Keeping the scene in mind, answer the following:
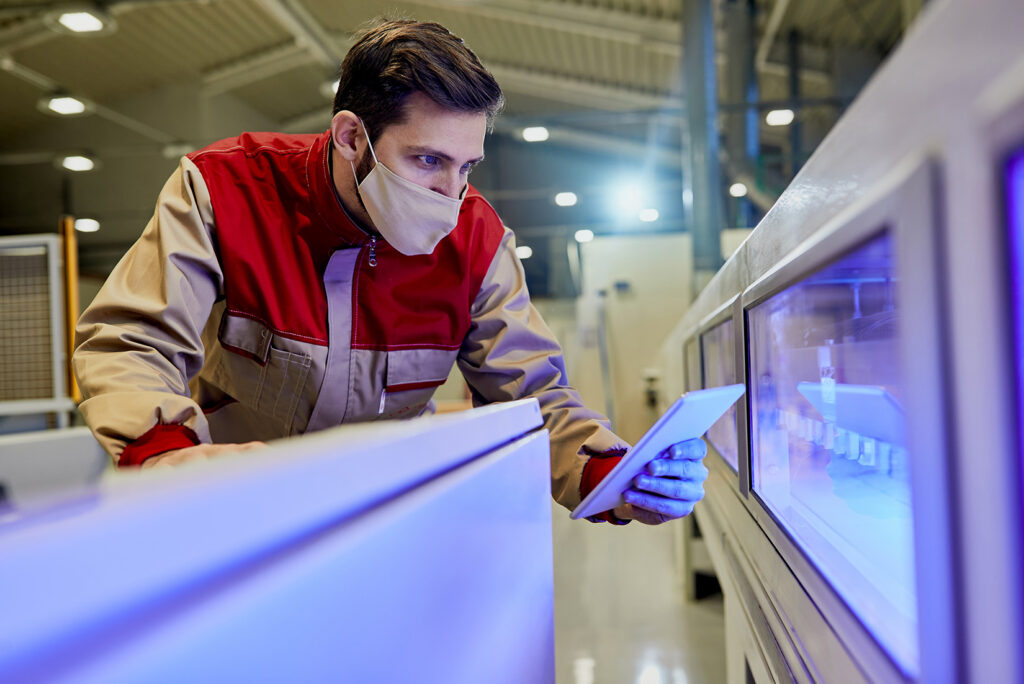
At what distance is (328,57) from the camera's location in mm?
7535

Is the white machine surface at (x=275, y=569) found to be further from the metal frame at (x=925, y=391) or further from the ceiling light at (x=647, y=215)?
the ceiling light at (x=647, y=215)

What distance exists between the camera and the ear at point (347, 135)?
129 cm

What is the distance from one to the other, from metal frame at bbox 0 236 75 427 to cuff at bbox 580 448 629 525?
10.1ft

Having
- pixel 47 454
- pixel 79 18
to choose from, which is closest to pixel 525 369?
pixel 47 454

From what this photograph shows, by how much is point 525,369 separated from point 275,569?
1032 millimetres

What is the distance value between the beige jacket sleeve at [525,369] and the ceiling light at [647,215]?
27.1 feet

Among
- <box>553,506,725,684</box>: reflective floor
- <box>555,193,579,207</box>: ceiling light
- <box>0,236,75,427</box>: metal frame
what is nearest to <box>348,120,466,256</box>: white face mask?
<box>553,506,725,684</box>: reflective floor

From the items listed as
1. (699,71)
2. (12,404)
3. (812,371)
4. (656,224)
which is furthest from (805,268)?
(656,224)

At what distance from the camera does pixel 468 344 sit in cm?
146

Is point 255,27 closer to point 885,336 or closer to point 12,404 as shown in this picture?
point 12,404

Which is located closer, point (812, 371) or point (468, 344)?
point (812, 371)

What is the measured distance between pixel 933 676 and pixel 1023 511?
11 cm

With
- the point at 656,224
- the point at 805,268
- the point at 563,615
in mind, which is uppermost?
the point at 656,224

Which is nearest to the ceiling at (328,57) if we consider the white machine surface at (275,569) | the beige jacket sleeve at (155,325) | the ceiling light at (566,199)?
the ceiling light at (566,199)
